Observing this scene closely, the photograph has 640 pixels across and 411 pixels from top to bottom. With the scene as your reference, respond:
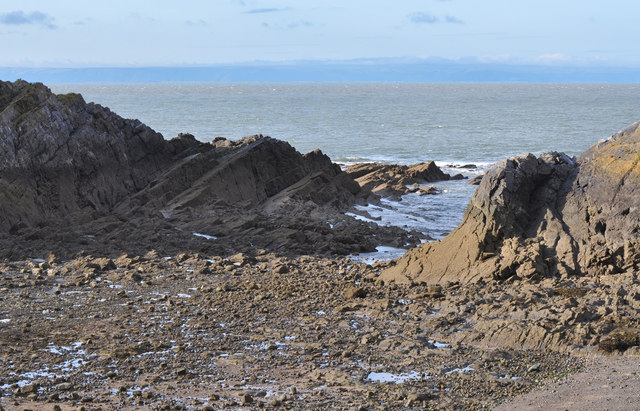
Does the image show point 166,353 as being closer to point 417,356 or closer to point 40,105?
point 417,356

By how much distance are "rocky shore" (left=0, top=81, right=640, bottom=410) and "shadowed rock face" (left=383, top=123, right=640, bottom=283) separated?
48 mm

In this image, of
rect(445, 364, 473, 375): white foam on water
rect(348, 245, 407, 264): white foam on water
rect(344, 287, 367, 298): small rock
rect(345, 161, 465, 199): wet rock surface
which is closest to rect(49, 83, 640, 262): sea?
rect(348, 245, 407, 264): white foam on water

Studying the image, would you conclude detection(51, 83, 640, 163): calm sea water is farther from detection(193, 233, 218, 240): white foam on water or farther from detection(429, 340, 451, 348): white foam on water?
detection(429, 340, 451, 348): white foam on water

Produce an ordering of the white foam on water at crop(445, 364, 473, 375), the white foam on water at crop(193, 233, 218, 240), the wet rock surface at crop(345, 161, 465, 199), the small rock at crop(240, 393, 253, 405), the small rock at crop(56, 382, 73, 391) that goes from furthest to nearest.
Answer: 1. the wet rock surface at crop(345, 161, 465, 199)
2. the white foam on water at crop(193, 233, 218, 240)
3. the white foam on water at crop(445, 364, 473, 375)
4. the small rock at crop(56, 382, 73, 391)
5. the small rock at crop(240, 393, 253, 405)

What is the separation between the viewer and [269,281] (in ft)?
63.1

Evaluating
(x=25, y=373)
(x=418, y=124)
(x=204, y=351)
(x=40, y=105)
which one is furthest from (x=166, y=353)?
(x=418, y=124)

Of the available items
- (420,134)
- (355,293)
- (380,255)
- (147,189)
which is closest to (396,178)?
(147,189)

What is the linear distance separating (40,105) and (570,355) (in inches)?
845

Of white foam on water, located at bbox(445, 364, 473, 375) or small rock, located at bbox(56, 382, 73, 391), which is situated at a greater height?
white foam on water, located at bbox(445, 364, 473, 375)

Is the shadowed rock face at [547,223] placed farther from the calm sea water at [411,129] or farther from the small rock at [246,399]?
the calm sea water at [411,129]

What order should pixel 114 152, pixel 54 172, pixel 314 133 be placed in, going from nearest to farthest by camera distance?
pixel 54 172
pixel 114 152
pixel 314 133

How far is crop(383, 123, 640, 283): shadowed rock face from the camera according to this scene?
17.6 m

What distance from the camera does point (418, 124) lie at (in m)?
94.0

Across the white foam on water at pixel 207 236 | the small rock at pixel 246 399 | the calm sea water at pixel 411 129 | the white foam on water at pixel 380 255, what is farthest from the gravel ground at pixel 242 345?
the calm sea water at pixel 411 129
